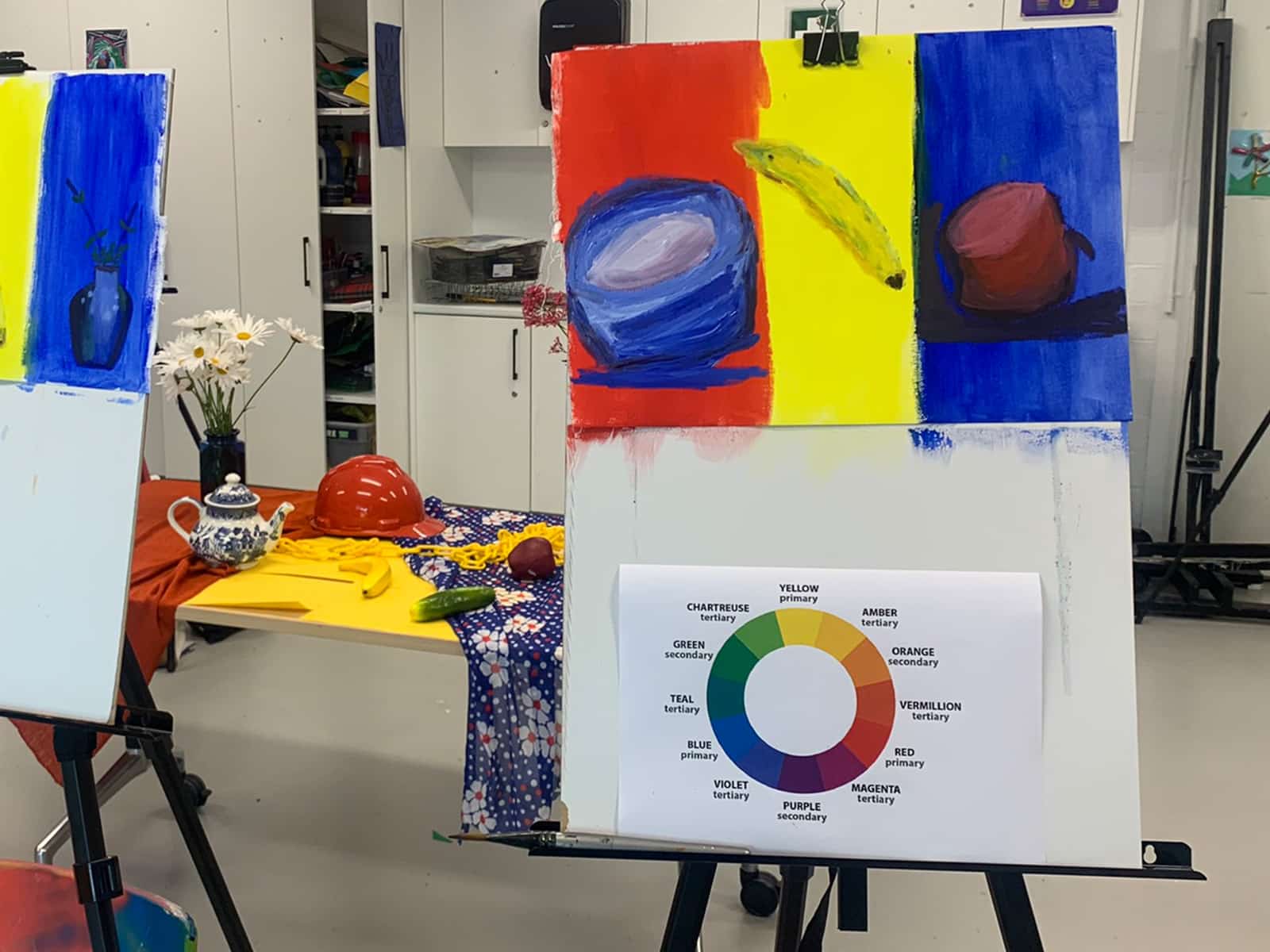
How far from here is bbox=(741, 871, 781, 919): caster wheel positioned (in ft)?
6.53

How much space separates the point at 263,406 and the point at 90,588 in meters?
2.90

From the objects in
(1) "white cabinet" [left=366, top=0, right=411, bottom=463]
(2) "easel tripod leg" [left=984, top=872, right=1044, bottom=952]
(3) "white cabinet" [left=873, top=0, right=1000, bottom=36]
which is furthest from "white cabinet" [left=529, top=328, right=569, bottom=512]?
(2) "easel tripod leg" [left=984, top=872, right=1044, bottom=952]

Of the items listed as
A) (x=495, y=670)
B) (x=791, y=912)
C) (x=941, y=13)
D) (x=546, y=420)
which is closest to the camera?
(x=791, y=912)

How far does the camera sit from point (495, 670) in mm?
1626

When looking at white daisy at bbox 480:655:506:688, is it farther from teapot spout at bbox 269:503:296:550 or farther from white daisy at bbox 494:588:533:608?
teapot spout at bbox 269:503:296:550

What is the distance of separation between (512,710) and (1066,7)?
113 inches

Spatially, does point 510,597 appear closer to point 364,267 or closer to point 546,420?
point 546,420

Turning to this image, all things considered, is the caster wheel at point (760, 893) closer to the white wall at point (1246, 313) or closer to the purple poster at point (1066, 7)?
the white wall at point (1246, 313)

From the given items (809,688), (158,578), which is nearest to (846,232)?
(809,688)

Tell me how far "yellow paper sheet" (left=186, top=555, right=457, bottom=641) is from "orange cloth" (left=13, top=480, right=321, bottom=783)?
48mm

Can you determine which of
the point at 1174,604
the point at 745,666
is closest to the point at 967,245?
the point at 745,666

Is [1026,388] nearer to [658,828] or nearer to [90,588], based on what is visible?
[658,828]

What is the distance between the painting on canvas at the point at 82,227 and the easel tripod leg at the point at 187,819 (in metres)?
0.35

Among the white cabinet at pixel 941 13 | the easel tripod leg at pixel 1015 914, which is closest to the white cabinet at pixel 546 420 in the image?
the white cabinet at pixel 941 13
